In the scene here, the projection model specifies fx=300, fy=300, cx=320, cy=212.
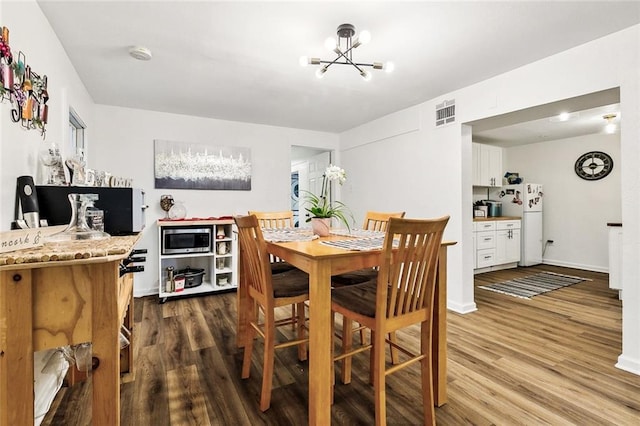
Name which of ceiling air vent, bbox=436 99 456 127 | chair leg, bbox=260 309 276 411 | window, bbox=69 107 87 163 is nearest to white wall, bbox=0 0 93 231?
window, bbox=69 107 87 163

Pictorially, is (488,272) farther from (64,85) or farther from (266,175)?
(64,85)

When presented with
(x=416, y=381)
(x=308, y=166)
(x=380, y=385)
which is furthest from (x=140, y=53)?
(x=308, y=166)

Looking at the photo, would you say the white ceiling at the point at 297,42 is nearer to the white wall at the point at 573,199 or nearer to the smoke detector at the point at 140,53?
the smoke detector at the point at 140,53

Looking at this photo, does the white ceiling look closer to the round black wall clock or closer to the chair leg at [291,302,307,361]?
the chair leg at [291,302,307,361]

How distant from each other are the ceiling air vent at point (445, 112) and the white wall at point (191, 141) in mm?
2115

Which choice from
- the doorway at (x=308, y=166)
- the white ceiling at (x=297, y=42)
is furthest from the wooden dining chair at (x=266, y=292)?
the doorway at (x=308, y=166)

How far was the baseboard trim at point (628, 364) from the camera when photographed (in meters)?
1.99

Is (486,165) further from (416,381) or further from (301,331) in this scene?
(301,331)

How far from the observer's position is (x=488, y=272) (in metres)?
5.05

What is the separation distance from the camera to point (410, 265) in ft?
4.71

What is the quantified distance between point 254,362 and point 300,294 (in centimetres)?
75

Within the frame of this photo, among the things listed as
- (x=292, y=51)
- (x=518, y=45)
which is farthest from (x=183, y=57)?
(x=518, y=45)

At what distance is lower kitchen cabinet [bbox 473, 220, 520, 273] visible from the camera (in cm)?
489

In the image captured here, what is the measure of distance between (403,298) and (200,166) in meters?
3.54
